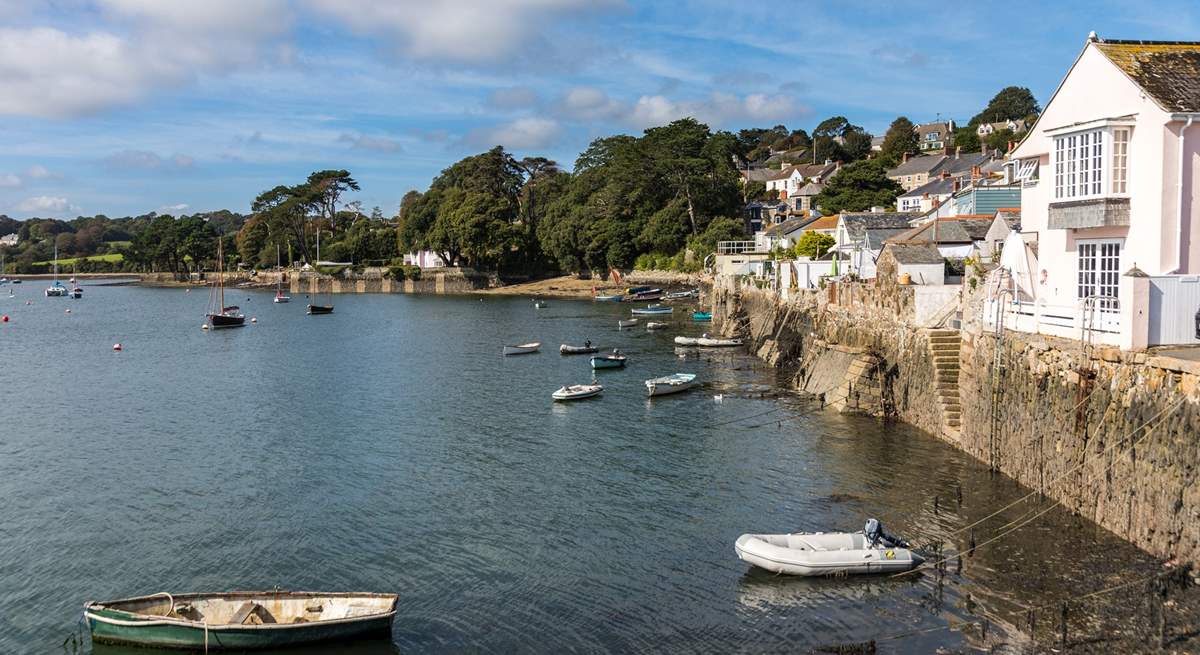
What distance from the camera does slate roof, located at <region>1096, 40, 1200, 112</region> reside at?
24859 mm

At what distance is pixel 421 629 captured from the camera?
19984mm

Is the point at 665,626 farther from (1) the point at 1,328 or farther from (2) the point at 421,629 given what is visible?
(1) the point at 1,328

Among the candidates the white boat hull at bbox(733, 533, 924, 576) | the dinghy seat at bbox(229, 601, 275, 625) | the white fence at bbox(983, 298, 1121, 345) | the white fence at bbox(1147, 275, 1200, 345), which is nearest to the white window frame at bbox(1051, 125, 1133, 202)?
the white fence at bbox(983, 298, 1121, 345)

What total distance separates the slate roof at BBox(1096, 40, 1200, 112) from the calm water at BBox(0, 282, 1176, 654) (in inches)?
469

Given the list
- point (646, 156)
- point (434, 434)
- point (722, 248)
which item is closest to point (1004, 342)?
point (434, 434)

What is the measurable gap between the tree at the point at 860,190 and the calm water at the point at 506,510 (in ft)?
203

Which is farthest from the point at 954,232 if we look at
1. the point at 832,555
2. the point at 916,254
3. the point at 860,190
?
the point at 860,190

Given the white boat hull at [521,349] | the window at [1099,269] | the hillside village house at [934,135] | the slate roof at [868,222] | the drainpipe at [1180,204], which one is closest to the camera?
the drainpipe at [1180,204]

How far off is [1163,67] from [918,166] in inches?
4266

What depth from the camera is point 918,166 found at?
12975 cm

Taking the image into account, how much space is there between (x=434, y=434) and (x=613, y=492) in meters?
12.5

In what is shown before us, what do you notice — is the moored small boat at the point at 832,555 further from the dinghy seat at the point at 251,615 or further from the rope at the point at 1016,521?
the dinghy seat at the point at 251,615

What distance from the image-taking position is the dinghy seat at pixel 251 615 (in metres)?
19.2

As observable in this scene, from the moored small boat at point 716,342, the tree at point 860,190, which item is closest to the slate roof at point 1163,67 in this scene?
the moored small boat at point 716,342
